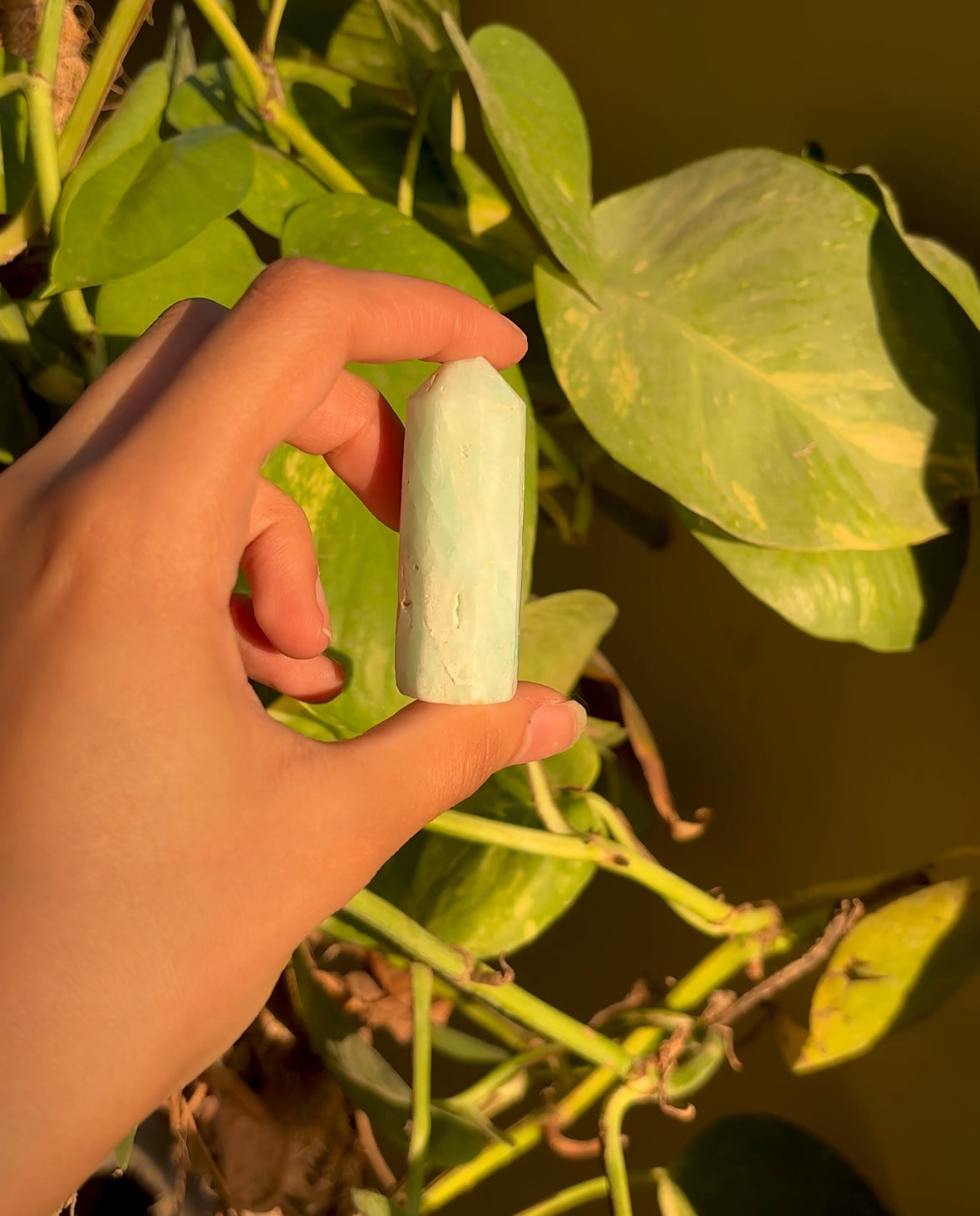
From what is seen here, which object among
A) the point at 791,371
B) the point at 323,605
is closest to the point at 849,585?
the point at 791,371

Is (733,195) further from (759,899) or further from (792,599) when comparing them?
(759,899)

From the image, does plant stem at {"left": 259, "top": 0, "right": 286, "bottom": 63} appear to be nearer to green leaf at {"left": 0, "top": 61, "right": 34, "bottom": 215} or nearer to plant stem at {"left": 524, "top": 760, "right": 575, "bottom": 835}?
green leaf at {"left": 0, "top": 61, "right": 34, "bottom": 215}

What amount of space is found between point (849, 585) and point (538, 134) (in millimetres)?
347

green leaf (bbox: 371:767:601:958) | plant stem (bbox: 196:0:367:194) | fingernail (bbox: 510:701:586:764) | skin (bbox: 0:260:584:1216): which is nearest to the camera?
skin (bbox: 0:260:584:1216)

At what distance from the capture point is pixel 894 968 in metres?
0.65

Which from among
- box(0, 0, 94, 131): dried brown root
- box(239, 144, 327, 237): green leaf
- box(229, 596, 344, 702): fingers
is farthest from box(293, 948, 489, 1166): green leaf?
box(0, 0, 94, 131): dried brown root

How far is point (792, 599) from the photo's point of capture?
661mm

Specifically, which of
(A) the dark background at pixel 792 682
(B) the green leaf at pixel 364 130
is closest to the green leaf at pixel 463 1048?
(A) the dark background at pixel 792 682

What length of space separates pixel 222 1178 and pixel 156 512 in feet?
2.12

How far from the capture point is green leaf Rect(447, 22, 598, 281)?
57cm

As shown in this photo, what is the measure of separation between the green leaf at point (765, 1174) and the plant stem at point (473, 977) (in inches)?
5.7

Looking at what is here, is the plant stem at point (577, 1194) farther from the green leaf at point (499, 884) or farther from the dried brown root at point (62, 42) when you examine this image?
the dried brown root at point (62, 42)

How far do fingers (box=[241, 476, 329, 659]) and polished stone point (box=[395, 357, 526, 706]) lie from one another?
11 centimetres

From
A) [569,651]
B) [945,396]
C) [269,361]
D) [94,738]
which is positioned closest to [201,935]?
[94,738]
